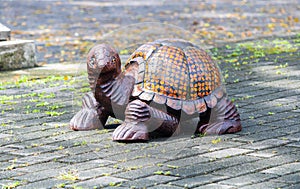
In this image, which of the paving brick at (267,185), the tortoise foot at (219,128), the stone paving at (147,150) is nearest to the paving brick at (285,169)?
the stone paving at (147,150)

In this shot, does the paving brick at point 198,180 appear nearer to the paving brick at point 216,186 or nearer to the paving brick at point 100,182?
the paving brick at point 216,186

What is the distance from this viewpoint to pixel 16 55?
9.91m

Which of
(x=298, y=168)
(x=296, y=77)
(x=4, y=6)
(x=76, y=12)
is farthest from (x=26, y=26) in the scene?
(x=298, y=168)

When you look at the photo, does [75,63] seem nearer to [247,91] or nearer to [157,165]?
[247,91]

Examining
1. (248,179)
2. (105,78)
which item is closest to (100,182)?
(248,179)

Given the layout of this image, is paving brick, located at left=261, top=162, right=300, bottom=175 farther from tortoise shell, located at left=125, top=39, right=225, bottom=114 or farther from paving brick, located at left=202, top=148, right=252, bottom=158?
tortoise shell, located at left=125, top=39, right=225, bottom=114

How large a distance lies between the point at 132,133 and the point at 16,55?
430 centimetres

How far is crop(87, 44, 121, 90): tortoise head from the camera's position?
20.1 ft

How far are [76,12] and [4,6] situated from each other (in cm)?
210

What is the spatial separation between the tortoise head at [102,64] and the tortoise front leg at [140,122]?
315mm

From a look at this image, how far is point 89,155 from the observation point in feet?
18.9

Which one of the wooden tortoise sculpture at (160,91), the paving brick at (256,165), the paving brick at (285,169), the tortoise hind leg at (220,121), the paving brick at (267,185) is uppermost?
the wooden tortoise sculpture at (160,91)

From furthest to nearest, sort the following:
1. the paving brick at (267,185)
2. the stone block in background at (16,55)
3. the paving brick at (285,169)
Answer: the stone block in background at (16,55) < the paving brick at (285,169) < the paving brick at (267,185)

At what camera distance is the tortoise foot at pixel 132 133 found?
19.7ft
